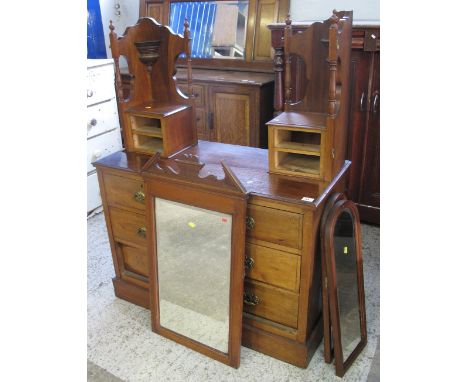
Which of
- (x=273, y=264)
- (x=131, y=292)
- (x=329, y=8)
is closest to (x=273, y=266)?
(x=273, y=264)

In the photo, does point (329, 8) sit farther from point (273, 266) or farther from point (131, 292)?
point (131, 292)

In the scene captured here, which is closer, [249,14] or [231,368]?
[231,368]

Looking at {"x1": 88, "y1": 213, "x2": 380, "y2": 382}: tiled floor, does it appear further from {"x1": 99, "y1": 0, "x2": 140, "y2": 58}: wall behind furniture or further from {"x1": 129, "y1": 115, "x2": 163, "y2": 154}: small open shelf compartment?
{"x1": 99, "y1": 0, "x2": 140, "y2": 58}: wall behind furniture

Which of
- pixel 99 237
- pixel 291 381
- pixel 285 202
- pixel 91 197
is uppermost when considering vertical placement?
pixel 285 202

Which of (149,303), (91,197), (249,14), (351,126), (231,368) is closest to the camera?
(231,368)

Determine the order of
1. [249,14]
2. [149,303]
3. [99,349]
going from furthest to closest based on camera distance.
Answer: [249,14], [149,303], [99,349]

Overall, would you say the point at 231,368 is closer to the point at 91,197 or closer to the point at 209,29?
the point at 91,197

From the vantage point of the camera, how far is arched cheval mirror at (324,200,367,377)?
177 centimetres

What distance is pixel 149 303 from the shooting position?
2314 millimetres

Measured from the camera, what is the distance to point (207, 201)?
1.77 meters

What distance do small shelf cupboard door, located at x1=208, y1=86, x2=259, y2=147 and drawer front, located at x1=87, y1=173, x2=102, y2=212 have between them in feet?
3.48

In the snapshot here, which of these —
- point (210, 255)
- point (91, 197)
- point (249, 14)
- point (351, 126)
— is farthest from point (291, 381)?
point (249, 14)

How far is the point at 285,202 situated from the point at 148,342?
3.40 ft

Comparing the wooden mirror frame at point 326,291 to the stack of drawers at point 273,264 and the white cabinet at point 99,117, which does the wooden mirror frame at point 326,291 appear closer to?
the stack of drawers at point 273,264
